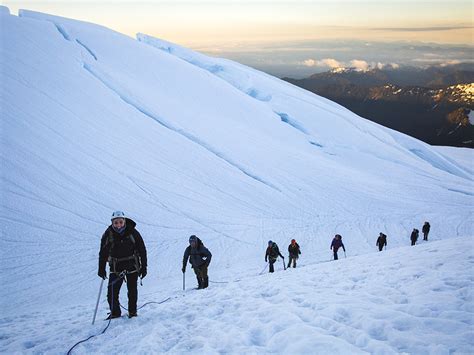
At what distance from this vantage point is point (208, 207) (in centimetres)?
1977

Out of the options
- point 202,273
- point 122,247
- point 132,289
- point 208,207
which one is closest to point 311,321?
point 132,289

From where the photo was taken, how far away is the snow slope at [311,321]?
4.47 metres

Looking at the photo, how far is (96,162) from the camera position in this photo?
19.8m

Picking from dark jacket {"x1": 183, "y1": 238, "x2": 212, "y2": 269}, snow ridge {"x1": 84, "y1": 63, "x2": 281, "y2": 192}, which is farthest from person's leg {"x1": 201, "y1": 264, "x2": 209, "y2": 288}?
snow ridge {"x1": 84, "y1": 63, "x2": 281, "y2": 192}

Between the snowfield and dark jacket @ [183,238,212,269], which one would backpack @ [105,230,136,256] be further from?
dark jacket @ [183,238,212,269]

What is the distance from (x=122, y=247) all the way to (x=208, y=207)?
1375 centimetres

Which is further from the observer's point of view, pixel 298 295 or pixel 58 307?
pixel 58 307

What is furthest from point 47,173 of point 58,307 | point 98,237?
point 58,307

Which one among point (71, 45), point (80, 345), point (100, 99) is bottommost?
point (80, 345)

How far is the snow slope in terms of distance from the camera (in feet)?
14.7

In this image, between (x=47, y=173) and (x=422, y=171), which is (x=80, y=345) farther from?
(x=422, y=171)

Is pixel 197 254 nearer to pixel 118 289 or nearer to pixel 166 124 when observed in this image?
pixel 118 289

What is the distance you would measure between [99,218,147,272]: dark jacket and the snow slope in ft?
3.54

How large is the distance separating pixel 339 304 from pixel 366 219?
1847cm
